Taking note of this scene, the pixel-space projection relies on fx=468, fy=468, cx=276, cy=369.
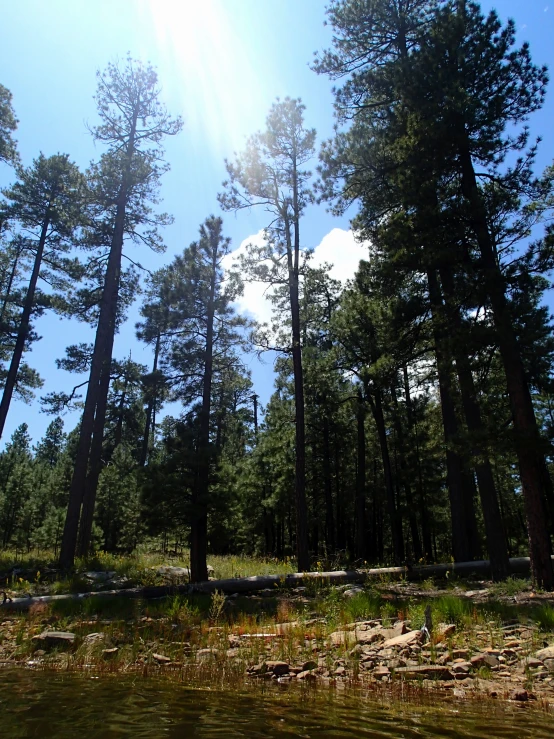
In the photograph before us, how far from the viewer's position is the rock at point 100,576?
1444cm

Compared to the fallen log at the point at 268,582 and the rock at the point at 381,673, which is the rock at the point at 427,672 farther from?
the fallen log at the point at 268,582

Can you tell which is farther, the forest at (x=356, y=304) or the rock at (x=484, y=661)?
the forest at (x=356, y=304)

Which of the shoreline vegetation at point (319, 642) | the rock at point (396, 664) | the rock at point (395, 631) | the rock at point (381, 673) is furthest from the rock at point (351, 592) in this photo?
the rock at point (381, 673)

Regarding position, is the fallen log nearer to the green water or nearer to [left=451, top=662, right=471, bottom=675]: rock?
the green water

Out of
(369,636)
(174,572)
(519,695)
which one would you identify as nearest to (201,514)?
(174,572)

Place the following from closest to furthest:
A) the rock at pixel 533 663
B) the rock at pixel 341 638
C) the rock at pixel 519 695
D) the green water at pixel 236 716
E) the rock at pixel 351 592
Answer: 1. the green water at pixel 236 716
2. the rock at pixel 519 695
3. the rock at pixel 533 663
4. the rock at pixel 341 638
5. the rock at pixel 351 592

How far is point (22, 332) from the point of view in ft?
67.1

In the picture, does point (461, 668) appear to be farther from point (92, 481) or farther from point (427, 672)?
point (92, 481)

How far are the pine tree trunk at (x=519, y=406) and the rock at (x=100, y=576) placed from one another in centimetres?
1198

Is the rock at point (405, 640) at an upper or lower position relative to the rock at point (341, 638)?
upper

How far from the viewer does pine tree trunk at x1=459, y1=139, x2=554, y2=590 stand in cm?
941

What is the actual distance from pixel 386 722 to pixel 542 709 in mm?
1464

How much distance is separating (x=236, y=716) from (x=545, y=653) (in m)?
3.63

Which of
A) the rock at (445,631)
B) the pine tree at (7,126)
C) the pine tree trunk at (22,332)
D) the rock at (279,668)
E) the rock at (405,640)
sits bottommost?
the rock at (279,668)
